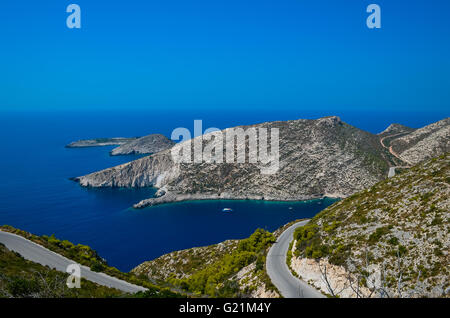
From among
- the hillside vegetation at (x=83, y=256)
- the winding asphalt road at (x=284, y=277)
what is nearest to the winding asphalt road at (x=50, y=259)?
the hillside vegetation at (x=83, y=256)

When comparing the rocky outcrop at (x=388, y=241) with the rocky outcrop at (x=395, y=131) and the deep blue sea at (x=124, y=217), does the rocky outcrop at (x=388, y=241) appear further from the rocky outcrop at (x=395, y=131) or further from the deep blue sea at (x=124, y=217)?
the rocky outcrop at (x=395, y=131)

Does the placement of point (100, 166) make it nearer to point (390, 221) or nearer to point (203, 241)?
point (203, 241)

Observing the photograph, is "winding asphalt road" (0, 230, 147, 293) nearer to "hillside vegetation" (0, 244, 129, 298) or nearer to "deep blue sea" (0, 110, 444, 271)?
"hillside vegetation" (0, 244, 129, 298)

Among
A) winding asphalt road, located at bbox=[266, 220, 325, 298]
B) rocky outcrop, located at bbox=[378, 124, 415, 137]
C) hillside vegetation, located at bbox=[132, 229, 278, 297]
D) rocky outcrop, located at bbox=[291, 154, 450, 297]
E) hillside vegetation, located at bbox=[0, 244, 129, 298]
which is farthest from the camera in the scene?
rocky outcrop, located at bbox=[378, 124, 415, 137]

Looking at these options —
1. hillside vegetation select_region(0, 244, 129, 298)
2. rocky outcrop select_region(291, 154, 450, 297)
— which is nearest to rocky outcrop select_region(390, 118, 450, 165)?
rocky outcrop select_region(291, 154, 450, 297)

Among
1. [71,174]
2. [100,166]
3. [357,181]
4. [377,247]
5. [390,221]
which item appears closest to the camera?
[377,247]

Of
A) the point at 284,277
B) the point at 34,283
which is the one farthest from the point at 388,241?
the point at 34,283
